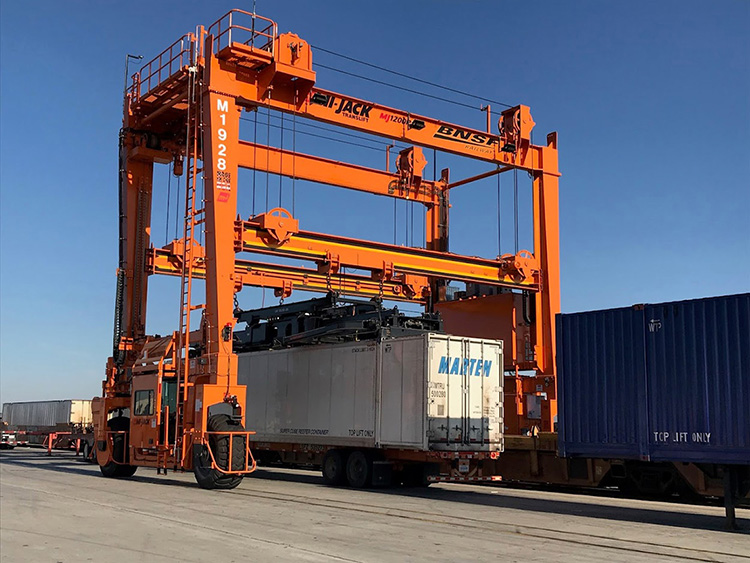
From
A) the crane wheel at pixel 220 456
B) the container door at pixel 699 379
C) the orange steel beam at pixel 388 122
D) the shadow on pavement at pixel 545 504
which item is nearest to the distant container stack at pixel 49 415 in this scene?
the shadow on pavement at pixel 545 504

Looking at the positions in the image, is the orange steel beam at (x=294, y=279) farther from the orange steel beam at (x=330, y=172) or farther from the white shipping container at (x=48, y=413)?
the white shipping container at (x=48, y=413)

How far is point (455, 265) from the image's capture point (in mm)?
23391

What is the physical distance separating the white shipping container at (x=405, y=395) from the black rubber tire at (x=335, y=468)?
0.96ft

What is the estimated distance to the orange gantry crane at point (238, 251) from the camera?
18797mm

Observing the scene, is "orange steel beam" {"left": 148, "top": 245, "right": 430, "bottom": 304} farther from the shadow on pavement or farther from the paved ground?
the paved ground

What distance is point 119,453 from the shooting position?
21391mm

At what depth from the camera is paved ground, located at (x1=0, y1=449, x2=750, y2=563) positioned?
31.5ft

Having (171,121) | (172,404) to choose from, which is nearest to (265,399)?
(172,404)

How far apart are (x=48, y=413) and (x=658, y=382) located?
40.3m

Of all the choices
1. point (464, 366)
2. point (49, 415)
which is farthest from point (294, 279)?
point (49, 415)

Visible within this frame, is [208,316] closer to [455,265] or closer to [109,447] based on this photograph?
[109,447]

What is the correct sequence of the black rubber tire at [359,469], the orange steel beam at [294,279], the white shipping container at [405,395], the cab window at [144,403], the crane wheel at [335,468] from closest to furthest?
the white shipping container at [405,395] → the black rubber tire at [359,469] → the crane wheel at [335,468] → the cab window at [144,403] → the orange steel beam at [294,279]

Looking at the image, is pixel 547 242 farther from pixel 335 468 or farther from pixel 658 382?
pixel 658 382

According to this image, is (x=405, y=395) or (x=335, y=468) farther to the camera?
(x=335, y=468)
